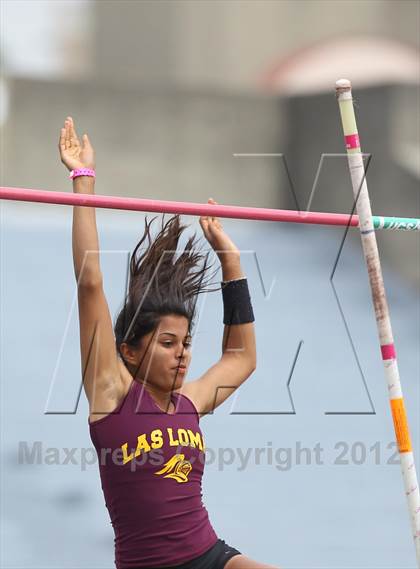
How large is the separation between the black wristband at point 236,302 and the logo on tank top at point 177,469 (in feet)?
1.49

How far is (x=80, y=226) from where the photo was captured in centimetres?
304

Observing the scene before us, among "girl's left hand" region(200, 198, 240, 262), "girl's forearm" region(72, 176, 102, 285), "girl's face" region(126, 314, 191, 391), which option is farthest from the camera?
"girl's left hand" region(200, 198, 240, 262)

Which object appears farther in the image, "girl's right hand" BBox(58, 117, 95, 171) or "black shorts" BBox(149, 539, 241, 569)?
"girl's right hand" BBox(58, 117, 95, 171)

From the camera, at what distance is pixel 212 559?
3064mm

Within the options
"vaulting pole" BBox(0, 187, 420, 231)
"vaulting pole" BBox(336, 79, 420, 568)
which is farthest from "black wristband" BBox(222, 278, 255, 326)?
"vaulting pole" BBox(336, 79, 420, 568)

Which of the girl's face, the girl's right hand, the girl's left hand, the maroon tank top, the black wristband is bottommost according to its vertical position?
the maroon tank top

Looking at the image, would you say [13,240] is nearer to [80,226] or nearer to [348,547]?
[348,547]

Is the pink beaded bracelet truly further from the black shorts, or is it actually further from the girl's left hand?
the black shorts

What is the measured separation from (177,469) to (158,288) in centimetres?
45

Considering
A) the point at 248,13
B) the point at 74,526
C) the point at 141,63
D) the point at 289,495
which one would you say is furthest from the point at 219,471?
the point at 248,13

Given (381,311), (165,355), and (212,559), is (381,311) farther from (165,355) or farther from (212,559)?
(212,559)

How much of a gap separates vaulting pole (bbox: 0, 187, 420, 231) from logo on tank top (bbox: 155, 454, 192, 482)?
60cm

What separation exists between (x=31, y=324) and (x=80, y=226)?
4.27m

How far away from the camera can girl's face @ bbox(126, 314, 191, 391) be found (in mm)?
3090
